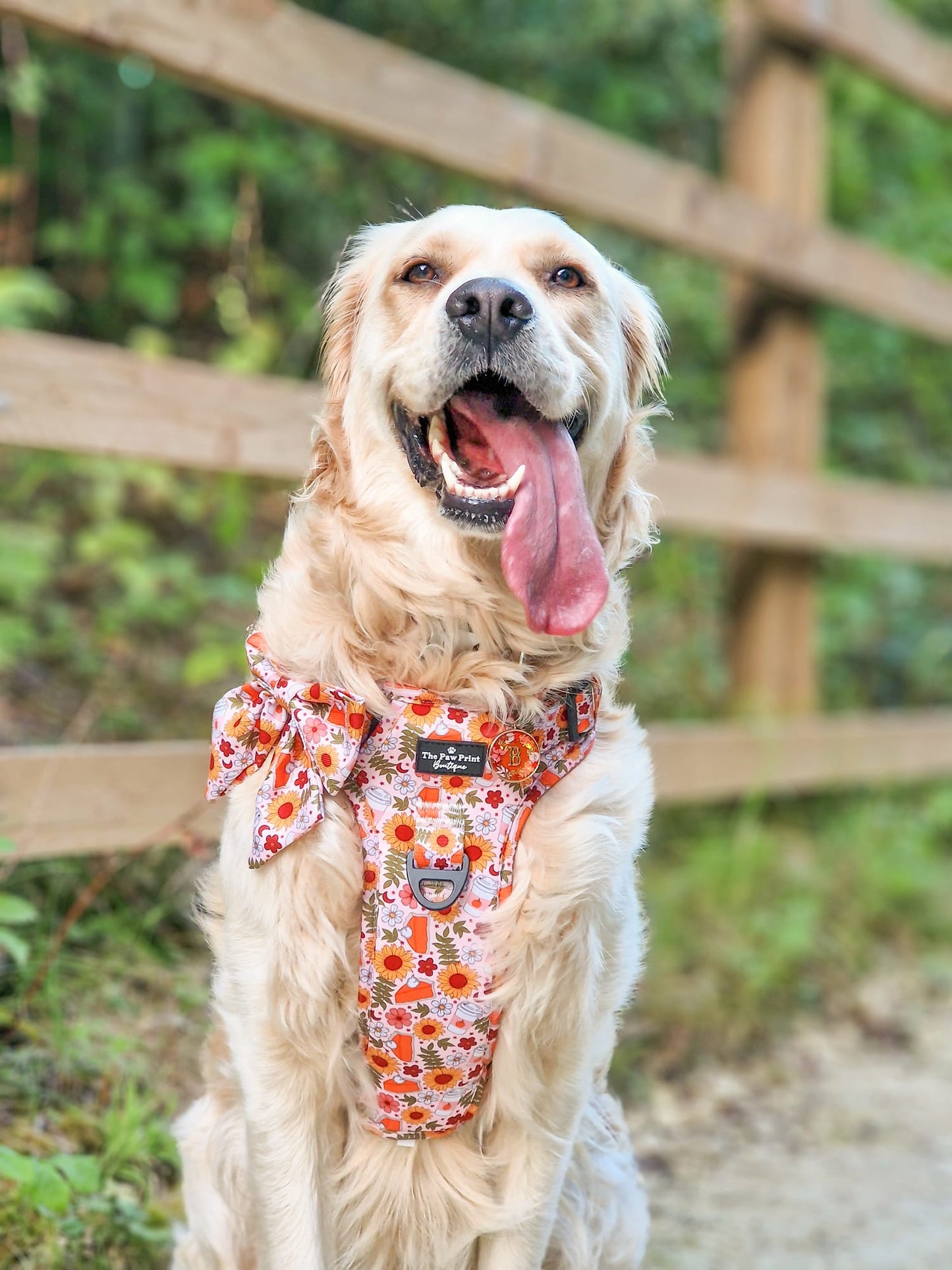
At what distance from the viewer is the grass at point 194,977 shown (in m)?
2.13

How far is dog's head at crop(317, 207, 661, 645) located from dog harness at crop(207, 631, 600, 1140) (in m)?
0.21

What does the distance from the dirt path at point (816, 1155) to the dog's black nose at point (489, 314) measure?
1.83 m

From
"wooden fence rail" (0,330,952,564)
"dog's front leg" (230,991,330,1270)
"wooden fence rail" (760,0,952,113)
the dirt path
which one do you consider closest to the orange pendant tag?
"dog's front leg" (230,991,330,1270)

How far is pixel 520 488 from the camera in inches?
71.3

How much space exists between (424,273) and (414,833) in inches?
35.0

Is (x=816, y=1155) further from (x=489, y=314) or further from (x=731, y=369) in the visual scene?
(x=731, y=369)

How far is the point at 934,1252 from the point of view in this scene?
104 inches

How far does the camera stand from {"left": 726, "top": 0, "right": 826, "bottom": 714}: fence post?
4398 mm

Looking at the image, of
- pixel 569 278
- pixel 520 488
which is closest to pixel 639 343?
pixel 569 278

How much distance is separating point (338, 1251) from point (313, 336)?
3.44m

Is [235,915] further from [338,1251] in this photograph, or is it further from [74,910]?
[74,910]

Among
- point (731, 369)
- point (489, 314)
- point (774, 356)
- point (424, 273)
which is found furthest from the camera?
point (731, 369)

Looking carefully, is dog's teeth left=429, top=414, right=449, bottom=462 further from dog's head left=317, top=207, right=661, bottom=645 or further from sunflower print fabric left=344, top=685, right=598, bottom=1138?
sunflower print fabric left=344, top=685, right=598, bottom=1138

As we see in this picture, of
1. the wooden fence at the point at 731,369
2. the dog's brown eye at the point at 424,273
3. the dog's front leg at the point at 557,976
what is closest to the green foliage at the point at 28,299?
the wooden fence at the point at 731,369
